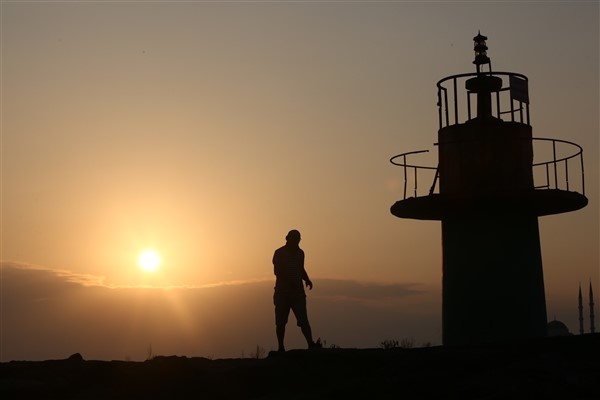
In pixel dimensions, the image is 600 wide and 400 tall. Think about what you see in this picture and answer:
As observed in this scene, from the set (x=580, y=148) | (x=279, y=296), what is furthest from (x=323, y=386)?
(x=580, y=148)

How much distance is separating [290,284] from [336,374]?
3763 mm

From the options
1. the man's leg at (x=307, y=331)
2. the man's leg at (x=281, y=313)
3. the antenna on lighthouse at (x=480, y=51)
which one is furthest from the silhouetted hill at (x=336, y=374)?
the antenna on lighthouse at (x=480, y=51)

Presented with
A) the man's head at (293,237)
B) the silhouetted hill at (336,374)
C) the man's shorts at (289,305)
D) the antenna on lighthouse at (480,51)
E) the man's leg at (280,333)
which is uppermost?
the antenna on lighthouse at (480,51)

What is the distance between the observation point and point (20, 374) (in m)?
13.2

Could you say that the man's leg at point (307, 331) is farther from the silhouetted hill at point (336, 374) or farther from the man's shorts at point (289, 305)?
the silhouetted hill at point (336, 374)

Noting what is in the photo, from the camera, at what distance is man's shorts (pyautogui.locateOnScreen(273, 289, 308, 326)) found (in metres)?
15.9

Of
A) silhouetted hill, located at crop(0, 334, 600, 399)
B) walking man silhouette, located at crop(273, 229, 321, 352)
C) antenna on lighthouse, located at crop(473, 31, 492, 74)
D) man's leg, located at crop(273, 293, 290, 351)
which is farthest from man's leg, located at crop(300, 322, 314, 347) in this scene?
antenna on lighthouse, located at crop(473, 31, 492, 74)

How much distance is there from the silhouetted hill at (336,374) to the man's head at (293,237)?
2.56m

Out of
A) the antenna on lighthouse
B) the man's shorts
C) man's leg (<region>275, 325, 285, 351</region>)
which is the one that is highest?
the antenna on lighthouse

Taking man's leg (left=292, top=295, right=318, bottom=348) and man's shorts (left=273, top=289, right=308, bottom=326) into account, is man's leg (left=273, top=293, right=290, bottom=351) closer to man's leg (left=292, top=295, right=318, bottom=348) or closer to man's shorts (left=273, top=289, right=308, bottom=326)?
man's shorts (left=273, top=289, right=308, bottom=326)

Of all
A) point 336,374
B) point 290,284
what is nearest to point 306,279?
point 290,284

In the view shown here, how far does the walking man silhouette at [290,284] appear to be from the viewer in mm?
15852

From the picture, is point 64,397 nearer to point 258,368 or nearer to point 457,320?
point 258,368

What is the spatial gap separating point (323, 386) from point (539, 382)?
2.84 metres
